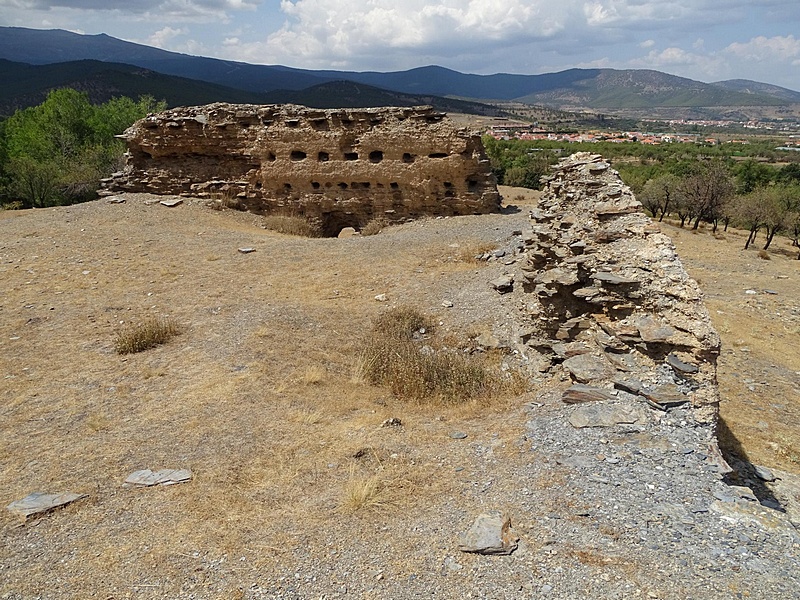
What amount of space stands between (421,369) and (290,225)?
10.8 meters

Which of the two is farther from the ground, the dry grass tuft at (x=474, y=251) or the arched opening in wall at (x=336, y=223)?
the dry grass tuft at (x=474, y=251)

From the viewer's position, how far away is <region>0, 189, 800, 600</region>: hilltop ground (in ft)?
11.3

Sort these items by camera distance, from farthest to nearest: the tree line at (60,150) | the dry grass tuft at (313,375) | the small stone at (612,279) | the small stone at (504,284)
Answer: the tree line at (60,150) → the small stone at (504,284) → the dry grass tuft at (313,375) → the small stone at (612,279)

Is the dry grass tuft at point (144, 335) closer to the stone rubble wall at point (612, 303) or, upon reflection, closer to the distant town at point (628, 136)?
the stone rubble wall at point (612, 303)

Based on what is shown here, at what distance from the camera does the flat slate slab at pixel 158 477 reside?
4.66 metres

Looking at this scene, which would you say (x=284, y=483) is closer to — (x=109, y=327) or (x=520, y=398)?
(x=520, y=398)

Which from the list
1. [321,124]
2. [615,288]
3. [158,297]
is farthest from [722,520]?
[321,124]

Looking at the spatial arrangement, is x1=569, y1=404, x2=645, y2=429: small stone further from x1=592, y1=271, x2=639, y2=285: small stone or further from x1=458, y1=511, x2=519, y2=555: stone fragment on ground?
x1=592, y1=271, x2=639, y2=285: small stone

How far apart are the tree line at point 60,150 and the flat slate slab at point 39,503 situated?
2030 cm

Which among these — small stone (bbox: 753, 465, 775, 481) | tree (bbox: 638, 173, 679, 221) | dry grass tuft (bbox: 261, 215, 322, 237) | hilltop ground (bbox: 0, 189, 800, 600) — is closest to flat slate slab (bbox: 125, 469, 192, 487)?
hilltop ground (bbox: 0, 189, 800, 600)

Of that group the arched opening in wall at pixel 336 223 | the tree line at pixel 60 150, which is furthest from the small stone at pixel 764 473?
the tree line at pixel 60 150

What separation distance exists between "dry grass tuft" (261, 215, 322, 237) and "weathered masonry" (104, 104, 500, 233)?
0.59m

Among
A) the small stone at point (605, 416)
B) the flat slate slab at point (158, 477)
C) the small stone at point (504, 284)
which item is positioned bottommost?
the flat slate slab at point (158, 477)

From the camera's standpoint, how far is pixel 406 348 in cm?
766
